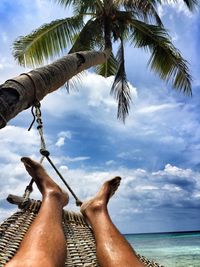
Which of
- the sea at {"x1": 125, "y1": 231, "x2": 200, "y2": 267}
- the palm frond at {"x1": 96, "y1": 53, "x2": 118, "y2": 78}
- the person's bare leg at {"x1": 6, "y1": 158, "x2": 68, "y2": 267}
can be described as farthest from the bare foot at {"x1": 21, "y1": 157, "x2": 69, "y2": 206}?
the sea at {"x1": 125, "y1": 231, "x2": 200, "y2": 267}

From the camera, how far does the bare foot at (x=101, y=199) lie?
224cm

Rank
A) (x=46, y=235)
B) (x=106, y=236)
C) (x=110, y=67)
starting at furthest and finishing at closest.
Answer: (x=110, y=67), (x=106, y=236), (x=46, y=235)

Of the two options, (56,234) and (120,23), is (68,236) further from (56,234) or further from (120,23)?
(120,23)

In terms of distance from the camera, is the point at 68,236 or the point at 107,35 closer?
the point at 68,236

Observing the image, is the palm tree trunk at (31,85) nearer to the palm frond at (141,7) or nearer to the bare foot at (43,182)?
the bare foot at (43,182)

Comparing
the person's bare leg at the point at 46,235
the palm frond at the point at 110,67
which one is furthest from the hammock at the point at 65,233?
the palm frond at the point at 110,67

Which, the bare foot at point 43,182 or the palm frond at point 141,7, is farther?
the palm frond at point 141,7

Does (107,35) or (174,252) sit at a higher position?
(107,35)

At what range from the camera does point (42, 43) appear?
626 centimetres

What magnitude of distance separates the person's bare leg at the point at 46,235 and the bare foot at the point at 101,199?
0.41 ft

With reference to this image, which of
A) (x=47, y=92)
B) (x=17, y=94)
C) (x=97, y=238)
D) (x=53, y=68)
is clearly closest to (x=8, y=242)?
(x=97, y=238)

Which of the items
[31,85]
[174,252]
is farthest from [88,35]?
[174,252]

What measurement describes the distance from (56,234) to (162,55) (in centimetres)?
526

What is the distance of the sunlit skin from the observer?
1614 mm
